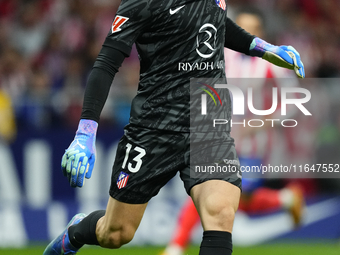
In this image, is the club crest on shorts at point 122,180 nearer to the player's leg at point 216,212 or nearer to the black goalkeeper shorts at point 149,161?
the black goalkeeper shorts at point 149,161

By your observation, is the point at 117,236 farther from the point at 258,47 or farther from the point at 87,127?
the point at 258,47

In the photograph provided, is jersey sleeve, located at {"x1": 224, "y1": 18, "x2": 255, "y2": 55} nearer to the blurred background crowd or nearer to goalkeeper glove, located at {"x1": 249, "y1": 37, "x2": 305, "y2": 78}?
goalkeeper glove, located at {"x1": 249, "y1": 37, "x2": 305, "y2": 78}

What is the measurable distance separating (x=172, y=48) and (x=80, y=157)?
2.92 feet

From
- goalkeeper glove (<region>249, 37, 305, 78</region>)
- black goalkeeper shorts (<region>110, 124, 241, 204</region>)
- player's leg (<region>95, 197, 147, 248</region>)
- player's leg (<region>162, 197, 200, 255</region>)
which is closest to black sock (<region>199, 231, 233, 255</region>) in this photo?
black goalkeeper shorts (<region>110, 124, 241, 204</region>)

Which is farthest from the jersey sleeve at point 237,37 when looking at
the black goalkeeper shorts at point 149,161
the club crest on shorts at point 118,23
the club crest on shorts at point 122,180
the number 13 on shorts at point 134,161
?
the club crest on shorts at point 122,180

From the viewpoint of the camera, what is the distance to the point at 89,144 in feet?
10.3

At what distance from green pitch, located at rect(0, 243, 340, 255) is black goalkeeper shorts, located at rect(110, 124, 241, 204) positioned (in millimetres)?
2636

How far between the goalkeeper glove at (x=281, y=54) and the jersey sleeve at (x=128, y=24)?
0.88 meters

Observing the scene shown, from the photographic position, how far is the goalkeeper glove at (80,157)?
3.02 m

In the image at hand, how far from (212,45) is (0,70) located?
5.63 meters

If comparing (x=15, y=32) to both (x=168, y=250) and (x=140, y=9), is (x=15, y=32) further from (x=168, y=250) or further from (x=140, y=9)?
(x=140, y=9)

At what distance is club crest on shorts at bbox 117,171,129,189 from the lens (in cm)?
354

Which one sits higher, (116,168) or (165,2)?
(165,2)

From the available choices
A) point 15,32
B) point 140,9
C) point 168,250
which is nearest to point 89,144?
point 140,9
